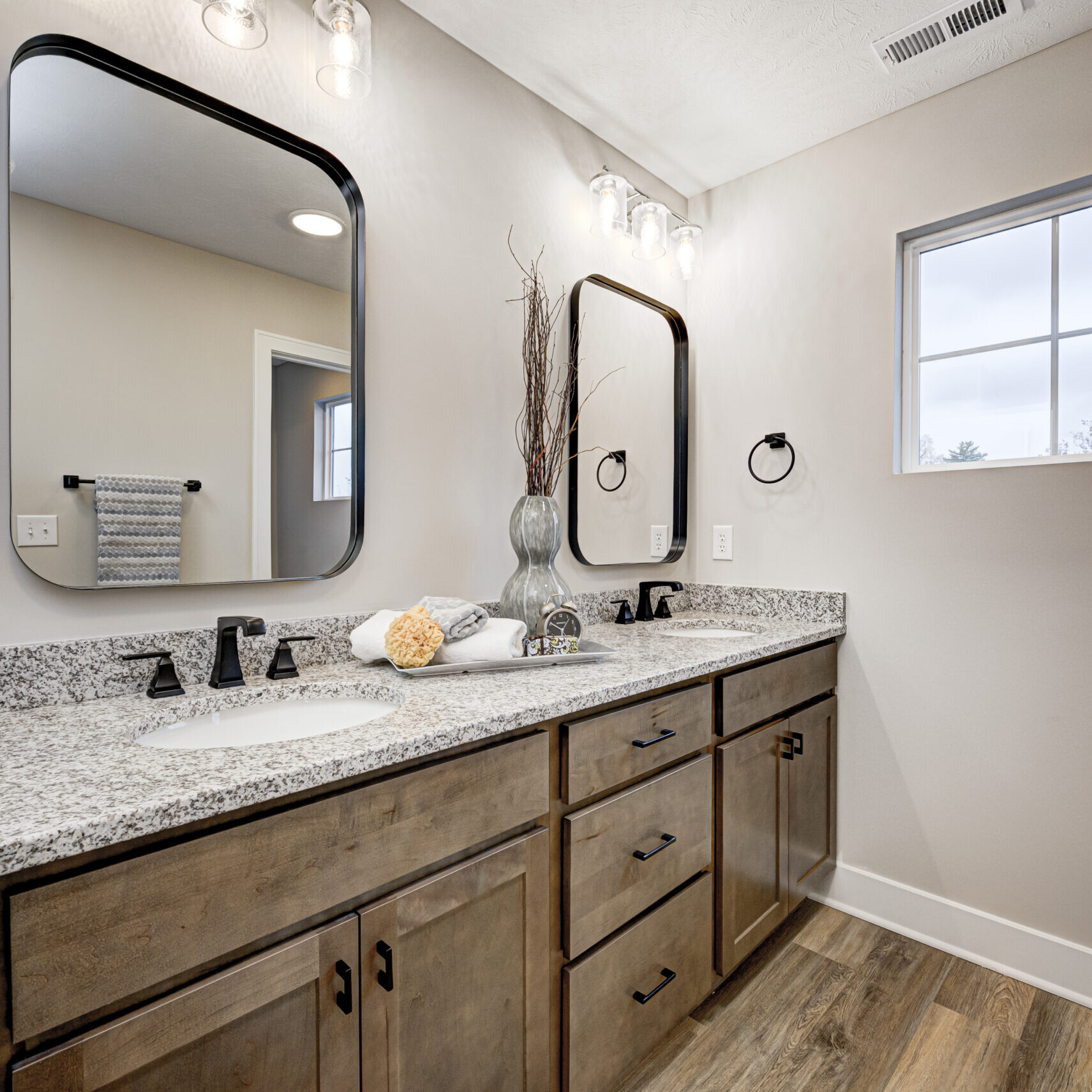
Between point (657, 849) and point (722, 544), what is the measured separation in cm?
128

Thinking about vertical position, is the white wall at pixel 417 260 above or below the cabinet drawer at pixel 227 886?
above

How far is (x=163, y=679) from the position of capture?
1.14 m

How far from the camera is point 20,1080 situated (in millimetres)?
615

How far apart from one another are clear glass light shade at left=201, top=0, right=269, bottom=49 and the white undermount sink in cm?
122

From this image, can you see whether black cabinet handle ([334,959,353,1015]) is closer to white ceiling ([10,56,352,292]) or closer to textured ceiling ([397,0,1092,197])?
white ceiling ([10,56,352,292])

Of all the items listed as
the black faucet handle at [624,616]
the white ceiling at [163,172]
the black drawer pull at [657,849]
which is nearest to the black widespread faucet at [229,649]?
the white ceiling at [163,172]

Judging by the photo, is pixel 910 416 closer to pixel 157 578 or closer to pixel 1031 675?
pixel 1031 675

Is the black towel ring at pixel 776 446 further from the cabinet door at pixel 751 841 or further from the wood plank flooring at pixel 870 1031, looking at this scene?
the wood plank flooring at pixel 870 1031

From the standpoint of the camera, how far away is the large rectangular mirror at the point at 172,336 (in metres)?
1.09

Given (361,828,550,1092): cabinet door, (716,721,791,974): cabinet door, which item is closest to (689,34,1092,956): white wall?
(716,721,791,974): cabinet door

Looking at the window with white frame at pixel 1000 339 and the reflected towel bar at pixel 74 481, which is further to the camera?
the window with white frame at pixel 1000 339

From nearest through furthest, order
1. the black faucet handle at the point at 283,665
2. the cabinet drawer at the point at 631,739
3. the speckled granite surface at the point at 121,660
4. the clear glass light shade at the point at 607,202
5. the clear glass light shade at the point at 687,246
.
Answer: the speckled granite surface at the point at 121,660 → the cabinet drawer at the point at 631,739 → the black faucet handle at the point at 283,665 → the clear glass light shade at the point at 607,202 → the clear glass light shade at the point at 687,246

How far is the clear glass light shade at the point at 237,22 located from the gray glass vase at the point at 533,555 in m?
1.06

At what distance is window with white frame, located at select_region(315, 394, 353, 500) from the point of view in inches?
56.1
